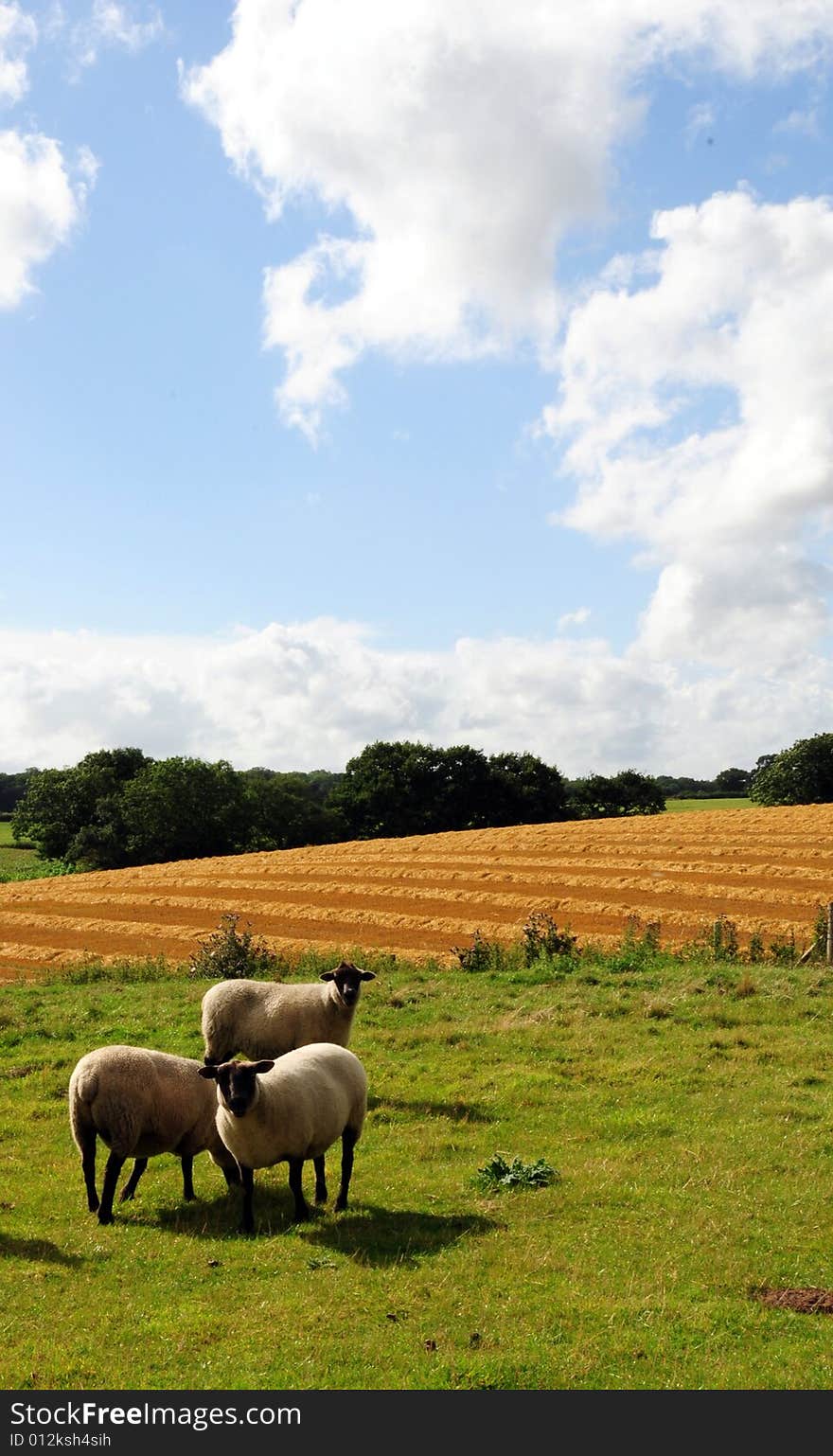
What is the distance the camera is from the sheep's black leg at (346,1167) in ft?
35.8

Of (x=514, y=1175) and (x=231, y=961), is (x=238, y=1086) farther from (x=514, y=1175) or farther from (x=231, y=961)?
(x=231, y=961)

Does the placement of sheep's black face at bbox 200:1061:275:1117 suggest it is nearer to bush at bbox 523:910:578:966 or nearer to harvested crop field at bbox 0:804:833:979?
bush at bbox 523:910:578:966

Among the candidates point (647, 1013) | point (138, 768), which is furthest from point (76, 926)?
point (138, 768)

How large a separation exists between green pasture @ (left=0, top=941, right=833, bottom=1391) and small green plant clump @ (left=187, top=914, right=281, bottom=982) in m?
5.99

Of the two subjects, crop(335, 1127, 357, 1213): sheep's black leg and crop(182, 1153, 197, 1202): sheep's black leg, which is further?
crop(182, 1153, 197, 1202): sheep's black leg

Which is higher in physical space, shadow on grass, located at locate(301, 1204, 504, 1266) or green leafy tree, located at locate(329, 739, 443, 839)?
green leafy tree, located at locate(329, 739, 443, 839)

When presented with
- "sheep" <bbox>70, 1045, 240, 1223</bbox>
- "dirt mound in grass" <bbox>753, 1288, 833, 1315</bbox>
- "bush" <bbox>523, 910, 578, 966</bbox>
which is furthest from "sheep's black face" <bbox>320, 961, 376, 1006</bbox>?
"bush" <bbox>523, 910, 578, 966</bbox>

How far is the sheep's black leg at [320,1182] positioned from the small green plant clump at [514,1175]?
5.62 ft

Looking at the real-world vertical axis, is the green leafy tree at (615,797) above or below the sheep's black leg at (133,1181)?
above

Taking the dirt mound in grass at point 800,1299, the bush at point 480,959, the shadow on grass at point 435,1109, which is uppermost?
the bush at point 480,959

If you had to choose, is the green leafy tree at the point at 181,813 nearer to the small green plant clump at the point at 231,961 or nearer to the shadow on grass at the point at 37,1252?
the small green plant clump at the point at 231,961

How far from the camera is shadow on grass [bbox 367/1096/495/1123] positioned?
14070 mm

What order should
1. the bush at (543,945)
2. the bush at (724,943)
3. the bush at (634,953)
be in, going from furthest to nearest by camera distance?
the bush at (543,945) → the bush at (724,943) → the bush at (634,953)

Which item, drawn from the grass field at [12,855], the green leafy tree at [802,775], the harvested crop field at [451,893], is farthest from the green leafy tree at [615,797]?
the grass field at [12,855]
